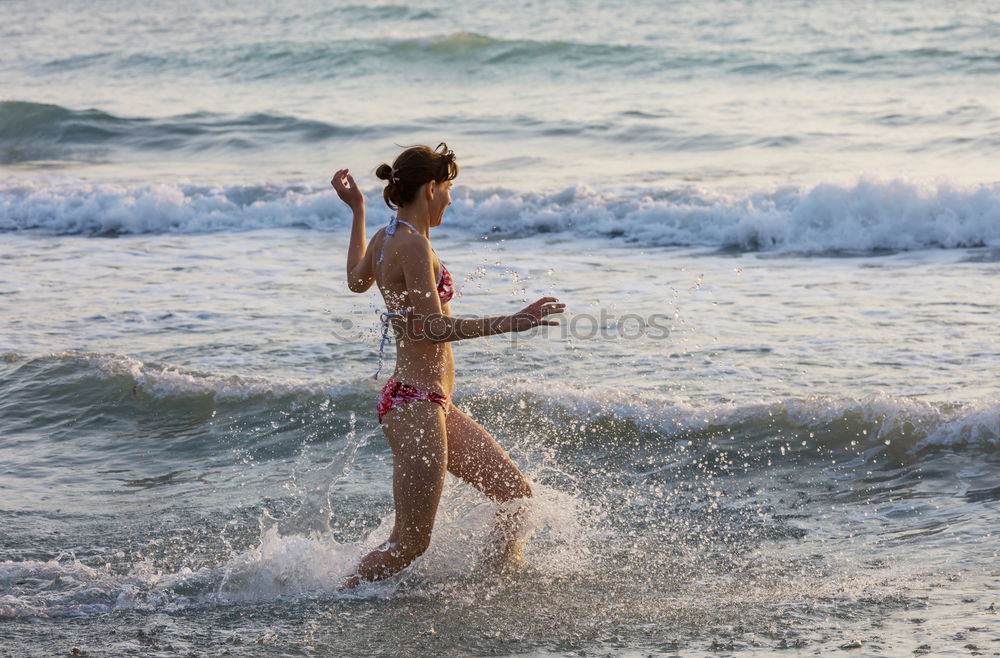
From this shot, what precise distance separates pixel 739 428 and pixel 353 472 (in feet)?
7.36

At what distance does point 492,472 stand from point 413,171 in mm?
1318

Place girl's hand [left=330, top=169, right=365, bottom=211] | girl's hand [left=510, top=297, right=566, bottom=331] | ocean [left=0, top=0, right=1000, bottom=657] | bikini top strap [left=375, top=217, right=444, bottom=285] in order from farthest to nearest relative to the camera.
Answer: girl's hand [left=330, top=169, right=365, bottom=211], ocean [left=0, top=0, right=1000, bottom=657], bikini top strap [left=375, top=217, right=444, bottom=285], girl's hand [left=510, top=297, right=566, bottom=331]

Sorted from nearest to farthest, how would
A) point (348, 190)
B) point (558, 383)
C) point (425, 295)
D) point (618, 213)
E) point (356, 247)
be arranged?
point (425, 295) < point (356, 247) < point (348, 190) < point (558, 383) < point (618, 213)

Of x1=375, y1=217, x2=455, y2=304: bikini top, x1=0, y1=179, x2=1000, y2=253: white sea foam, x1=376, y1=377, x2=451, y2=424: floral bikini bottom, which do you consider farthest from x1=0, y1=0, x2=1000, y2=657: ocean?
x1=375, y1=217, x2=455, y2=304: bikini top

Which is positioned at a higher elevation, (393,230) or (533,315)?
(393,230)

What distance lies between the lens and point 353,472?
6445 millimetres

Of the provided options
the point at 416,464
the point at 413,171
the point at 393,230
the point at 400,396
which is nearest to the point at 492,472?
the point at 416,464

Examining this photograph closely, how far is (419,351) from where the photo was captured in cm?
449

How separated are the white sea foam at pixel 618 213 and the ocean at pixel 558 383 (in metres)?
Result: 0.05

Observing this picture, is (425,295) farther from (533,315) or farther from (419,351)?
Answer: (533,315)

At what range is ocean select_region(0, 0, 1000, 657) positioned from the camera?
4.59m

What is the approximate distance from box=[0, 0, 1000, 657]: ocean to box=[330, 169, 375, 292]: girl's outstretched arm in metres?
1.21

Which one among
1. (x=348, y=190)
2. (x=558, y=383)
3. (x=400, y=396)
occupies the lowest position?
(x=558, y=383)

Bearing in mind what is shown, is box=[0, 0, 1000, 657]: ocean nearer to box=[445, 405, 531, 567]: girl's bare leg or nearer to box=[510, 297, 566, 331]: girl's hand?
box=[445, 405, 531, 567]: girl's bare leg
